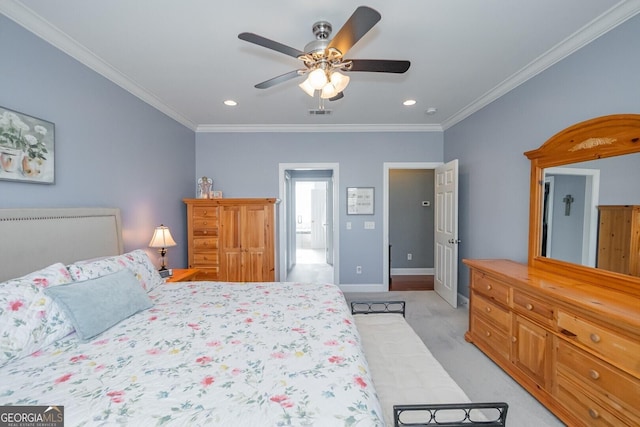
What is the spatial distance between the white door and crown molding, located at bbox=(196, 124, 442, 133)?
784 mm

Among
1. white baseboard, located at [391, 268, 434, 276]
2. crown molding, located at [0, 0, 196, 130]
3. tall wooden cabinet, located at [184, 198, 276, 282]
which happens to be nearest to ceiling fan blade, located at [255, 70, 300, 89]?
crown molding, located at [0, 0, 196, 130]

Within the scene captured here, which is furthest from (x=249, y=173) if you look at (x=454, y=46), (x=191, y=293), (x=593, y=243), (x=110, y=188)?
(x=593, y=243)

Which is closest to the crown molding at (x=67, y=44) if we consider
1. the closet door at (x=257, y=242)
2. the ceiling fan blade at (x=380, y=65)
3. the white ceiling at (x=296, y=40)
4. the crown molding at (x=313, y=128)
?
the white ceiling at (x=296, y=40)

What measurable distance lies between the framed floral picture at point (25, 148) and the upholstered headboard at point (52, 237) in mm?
254

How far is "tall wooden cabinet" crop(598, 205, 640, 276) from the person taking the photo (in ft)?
5.13

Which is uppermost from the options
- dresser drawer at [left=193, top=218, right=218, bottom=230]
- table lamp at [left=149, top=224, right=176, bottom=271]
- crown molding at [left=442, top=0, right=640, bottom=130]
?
crown molding at [left=442, top=0, right=640, bottom=130]

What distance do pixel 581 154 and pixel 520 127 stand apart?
0.80m

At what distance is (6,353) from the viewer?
1128 mm

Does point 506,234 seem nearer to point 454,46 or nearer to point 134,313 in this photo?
point 454,46

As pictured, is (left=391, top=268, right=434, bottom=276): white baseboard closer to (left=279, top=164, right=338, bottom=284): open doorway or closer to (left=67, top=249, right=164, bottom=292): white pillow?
(left=279, top=164, right=338, bottom=284): open doorway

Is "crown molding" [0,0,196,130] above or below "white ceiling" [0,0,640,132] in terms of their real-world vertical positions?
below

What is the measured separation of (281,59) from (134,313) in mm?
2207

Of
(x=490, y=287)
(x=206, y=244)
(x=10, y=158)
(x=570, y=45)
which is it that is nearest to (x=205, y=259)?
(x=206, y=244)

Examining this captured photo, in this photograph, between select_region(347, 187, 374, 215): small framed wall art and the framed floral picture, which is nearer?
the framed floral picture
